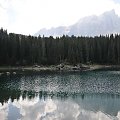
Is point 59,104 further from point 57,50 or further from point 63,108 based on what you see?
point 57,50

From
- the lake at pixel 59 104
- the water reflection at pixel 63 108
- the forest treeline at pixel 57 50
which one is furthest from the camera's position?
the forest treeline at pixel 57 50

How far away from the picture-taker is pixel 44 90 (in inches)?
2923

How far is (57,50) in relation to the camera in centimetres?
17300

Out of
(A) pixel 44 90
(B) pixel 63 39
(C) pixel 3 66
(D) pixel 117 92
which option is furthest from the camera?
(B) pixel 63 39

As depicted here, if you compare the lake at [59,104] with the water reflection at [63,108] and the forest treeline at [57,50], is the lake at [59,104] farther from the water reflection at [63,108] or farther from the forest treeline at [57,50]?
the forest treeline at [57,50]

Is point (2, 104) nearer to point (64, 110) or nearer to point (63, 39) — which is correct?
point (64, 110)

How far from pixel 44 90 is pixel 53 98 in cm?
1181

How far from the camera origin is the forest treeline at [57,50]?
16112 centimetres

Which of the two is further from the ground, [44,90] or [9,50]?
[9,50]

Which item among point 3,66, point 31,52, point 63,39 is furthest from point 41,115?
point 63,39

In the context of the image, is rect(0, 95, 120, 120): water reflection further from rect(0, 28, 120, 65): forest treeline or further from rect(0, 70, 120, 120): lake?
rect(0, 28, 120, 65): forest treeline

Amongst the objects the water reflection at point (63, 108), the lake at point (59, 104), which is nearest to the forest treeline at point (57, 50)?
the lake at point (59, 104)

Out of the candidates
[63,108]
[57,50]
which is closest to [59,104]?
[63,108]

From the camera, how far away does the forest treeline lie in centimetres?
16112
